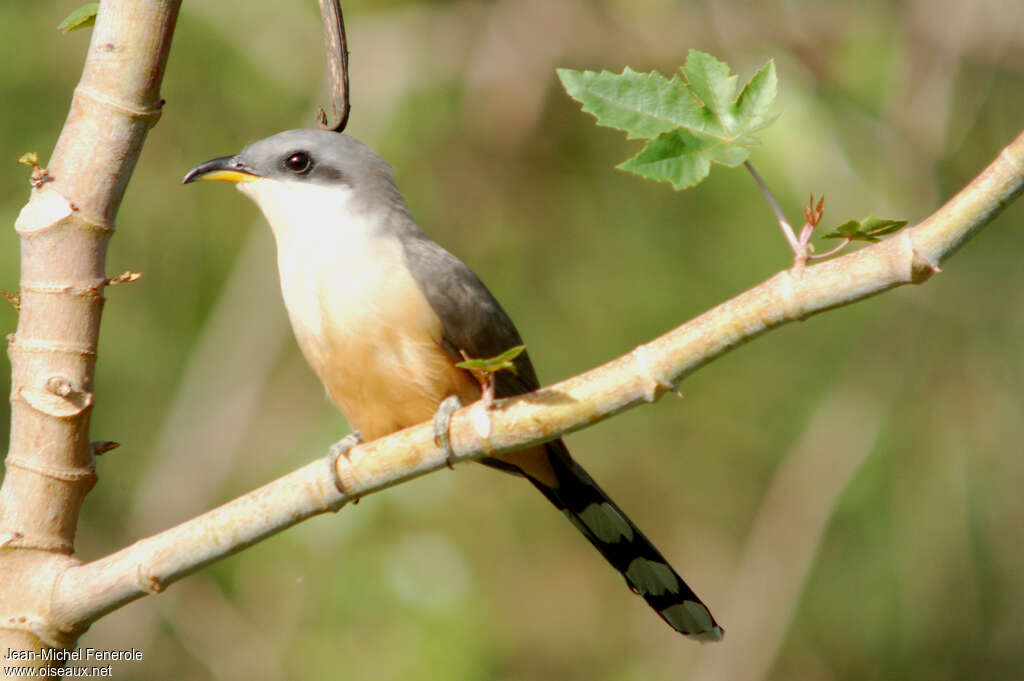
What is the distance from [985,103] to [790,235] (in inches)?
169

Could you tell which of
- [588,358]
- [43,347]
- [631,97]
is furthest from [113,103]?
[588,358]

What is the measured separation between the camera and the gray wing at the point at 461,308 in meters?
3.39

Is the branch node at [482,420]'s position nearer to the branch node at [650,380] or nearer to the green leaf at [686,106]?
the branch node at [650,380]

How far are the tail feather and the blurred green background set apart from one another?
1.32 meters

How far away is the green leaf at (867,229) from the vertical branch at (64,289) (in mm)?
1367

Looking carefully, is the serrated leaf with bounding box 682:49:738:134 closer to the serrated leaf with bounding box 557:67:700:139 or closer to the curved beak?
the serrated leaf with bounding box 557:67:700:139

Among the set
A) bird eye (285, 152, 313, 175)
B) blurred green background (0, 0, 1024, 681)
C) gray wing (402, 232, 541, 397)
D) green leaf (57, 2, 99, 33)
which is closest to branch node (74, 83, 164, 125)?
green leaf (57, 2, 99, 33)

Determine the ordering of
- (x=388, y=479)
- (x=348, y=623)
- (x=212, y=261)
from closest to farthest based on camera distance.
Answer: (x=388, y=479), (x=348, y=623), (x=212, y=261)

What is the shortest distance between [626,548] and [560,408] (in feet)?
5.36

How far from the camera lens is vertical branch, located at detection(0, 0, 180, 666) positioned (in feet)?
7.35

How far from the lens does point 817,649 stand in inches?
247

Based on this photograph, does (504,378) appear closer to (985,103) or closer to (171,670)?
(171,670)

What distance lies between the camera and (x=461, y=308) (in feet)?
11.2

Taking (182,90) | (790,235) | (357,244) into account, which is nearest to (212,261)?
(182,90)
